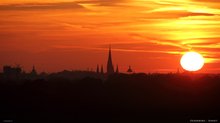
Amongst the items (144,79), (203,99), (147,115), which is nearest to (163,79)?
(144,79)

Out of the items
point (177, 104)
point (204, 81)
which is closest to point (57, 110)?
point (177, 104)

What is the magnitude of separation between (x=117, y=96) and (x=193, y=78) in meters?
25.4

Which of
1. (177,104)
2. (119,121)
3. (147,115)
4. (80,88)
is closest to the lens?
(119,121)

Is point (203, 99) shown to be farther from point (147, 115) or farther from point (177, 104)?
point (147, 115)

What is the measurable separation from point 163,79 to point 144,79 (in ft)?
11.9

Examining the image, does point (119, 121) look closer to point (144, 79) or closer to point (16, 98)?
point (16, 98)

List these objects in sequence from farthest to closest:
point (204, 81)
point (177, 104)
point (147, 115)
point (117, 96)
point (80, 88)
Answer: point (204, 81), point (80, 88), point (117, 96), point (177, 104), point (147, 115)

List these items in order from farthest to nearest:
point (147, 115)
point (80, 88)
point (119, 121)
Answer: point (80, 88), point (147, 115), point (119, 121)

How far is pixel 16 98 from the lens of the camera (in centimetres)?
9588

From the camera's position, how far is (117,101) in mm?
96938

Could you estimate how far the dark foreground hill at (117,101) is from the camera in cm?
8031

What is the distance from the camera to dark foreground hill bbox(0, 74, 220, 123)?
263 ft

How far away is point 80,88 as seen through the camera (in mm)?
107938

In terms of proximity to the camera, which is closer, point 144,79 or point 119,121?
point 119,121
